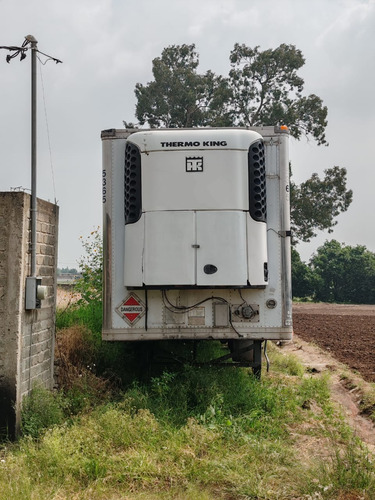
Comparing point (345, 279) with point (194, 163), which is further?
point (345, 279)

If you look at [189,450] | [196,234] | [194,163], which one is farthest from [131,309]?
[189,450]

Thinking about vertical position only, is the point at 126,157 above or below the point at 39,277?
above

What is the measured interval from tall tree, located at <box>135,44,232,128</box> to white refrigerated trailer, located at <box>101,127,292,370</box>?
27.7m

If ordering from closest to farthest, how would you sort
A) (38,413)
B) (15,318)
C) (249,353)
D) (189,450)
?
(189,450)
(15,318)
(38,413)
(249,353)

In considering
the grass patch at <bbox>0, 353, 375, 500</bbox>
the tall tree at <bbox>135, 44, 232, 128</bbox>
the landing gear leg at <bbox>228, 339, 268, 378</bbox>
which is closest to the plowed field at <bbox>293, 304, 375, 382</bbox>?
the landing gear leg at <bbox>228, 339, 268, 378</bbox>

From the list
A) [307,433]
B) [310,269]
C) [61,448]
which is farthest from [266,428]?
[310,269]

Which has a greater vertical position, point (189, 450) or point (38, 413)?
point (38, 413)

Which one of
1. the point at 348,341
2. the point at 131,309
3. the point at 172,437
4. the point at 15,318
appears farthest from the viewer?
the point at 348,341

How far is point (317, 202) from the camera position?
116 ft

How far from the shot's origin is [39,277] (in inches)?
281

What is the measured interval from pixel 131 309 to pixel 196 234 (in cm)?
128

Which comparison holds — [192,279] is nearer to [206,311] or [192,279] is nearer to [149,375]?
[206,311]

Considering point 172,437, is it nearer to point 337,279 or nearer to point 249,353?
point 249,353

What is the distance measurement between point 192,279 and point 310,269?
46621mm
